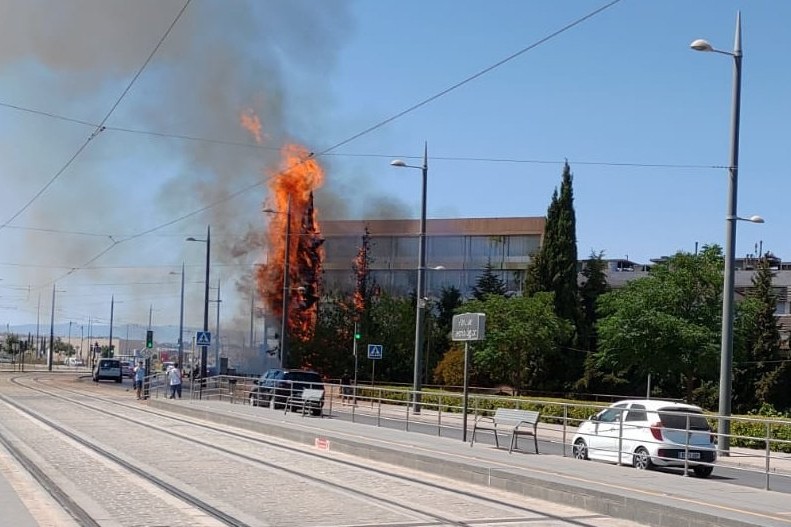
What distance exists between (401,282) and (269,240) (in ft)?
64.2

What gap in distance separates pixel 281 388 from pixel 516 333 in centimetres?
2344

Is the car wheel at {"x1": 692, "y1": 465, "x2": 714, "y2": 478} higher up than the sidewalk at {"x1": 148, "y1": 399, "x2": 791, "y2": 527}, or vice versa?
the sidewalk at {"x1": 148, "y1": 399, "x2": 791, "y2": 527}

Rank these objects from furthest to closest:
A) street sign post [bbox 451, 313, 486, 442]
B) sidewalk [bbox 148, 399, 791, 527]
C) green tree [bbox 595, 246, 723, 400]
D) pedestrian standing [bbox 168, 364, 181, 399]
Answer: green tree [bbox 595, 246, 723, 400] < pedestrian standing [bbox 168, 364, 181, 399] < street sign post [bbox 451, 313, 486, 442] < sidewalk [bbox 148, 399, 791, 527]

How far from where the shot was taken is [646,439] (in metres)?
20.4

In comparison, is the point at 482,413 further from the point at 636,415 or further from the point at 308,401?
the point at 636,415

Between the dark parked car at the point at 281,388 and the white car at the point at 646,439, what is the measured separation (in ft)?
41.5

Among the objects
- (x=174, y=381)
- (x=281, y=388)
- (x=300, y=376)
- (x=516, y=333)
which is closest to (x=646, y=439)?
(x=281, y=388)

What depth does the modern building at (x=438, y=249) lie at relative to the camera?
88188 mm

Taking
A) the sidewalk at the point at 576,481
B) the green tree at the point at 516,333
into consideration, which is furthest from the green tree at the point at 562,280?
the sidewalk at the point at 576,481

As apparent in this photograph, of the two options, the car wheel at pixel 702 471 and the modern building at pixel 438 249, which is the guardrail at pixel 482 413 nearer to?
the car wheel at pixel 702 471

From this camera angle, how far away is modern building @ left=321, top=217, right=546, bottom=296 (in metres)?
88.2

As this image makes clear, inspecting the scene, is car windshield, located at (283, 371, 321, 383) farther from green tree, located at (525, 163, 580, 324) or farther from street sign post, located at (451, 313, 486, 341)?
green tree, located at (525, 163, 580, 324)

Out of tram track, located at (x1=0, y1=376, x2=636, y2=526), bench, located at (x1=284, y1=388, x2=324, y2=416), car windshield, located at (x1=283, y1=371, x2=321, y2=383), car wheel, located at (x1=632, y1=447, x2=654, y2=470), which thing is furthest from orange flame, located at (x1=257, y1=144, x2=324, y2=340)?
car wheel, located at (x1=632, y1=447, x2=654, y2=470)

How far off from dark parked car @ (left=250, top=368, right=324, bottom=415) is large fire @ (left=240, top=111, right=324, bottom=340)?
21.8m
